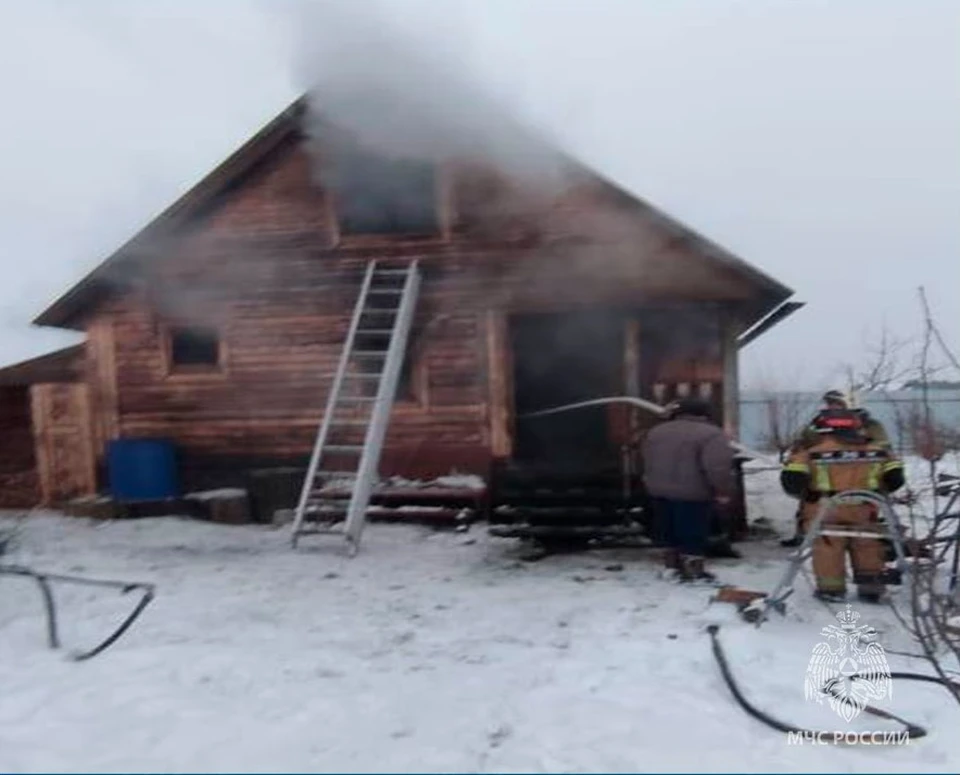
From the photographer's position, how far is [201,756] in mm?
3920

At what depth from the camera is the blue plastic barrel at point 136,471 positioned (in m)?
10.5

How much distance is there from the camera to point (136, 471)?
10.5 meters

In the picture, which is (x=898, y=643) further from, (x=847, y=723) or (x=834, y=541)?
(x=847, y=723)

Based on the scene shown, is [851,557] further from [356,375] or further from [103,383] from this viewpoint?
[103,383]

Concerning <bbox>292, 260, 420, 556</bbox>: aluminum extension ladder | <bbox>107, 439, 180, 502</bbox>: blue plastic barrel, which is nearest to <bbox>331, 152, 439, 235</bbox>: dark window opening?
<bbox>292, 260, 420, 556</bbox>: aluminum extension ladder

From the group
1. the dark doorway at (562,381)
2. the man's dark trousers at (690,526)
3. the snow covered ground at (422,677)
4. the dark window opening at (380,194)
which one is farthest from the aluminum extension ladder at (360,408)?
the man's dark trousers at (690,526)

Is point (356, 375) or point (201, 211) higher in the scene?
point (201, 211)

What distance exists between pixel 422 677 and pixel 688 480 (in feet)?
10.6

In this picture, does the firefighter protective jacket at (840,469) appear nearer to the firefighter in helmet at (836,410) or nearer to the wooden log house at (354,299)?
the firefighter in helmet at (836,410)

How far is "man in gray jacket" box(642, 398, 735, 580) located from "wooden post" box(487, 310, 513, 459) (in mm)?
2868

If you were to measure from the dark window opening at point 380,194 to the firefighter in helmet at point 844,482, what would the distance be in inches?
221

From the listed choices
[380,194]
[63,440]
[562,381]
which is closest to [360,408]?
[380,194]

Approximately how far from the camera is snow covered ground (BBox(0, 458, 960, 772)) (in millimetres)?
3957

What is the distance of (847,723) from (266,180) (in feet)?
28.8
